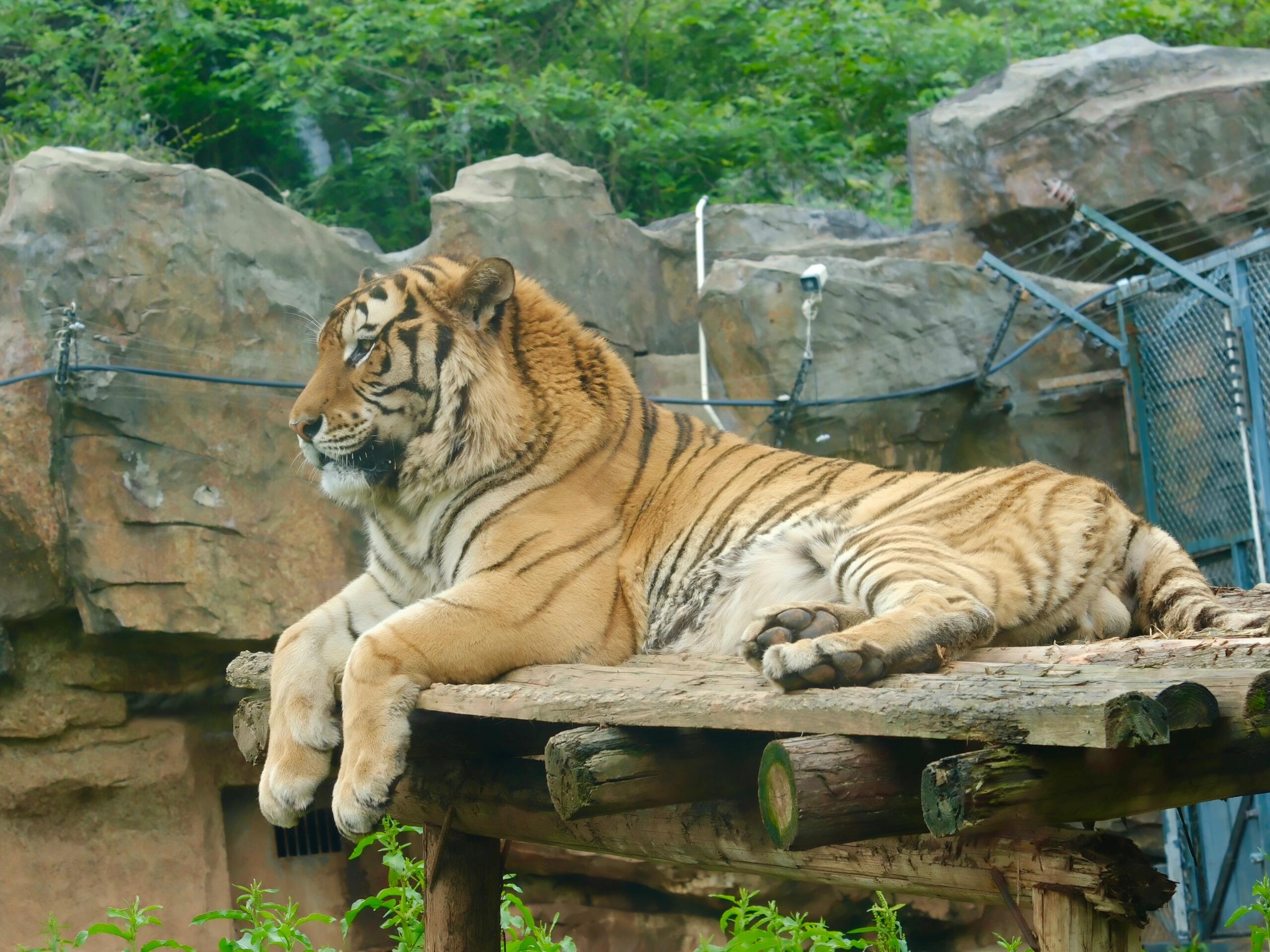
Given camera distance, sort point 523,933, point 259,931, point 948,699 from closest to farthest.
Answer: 1. point 948,699
2. point 259,931
3. point 523,933

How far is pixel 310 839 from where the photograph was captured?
6.52m

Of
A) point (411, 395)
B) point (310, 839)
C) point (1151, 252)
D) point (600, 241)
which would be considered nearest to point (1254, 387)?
point (1151, 252)

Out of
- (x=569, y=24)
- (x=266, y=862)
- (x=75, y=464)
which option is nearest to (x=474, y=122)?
(x=569, y=24)

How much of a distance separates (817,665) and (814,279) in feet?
13.5

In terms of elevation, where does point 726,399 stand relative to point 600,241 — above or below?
below

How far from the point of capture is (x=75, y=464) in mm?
5410

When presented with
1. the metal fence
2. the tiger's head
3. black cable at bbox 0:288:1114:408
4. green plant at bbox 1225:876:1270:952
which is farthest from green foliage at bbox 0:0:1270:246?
green plant at bbox 1225:876:1270:952

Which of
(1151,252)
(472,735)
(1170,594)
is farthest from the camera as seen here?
(1151,252)

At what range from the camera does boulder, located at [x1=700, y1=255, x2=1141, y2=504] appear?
→ 627 centimetres

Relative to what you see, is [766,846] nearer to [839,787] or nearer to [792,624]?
[792,624]

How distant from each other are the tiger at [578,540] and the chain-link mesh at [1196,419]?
3.06 m

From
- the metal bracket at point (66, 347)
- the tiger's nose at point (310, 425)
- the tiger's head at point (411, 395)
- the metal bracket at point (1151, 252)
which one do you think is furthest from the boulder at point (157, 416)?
the metal bracket at point (1151, 252)

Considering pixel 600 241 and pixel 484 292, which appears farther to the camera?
pixel 600 241

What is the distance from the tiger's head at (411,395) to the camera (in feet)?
10.9
